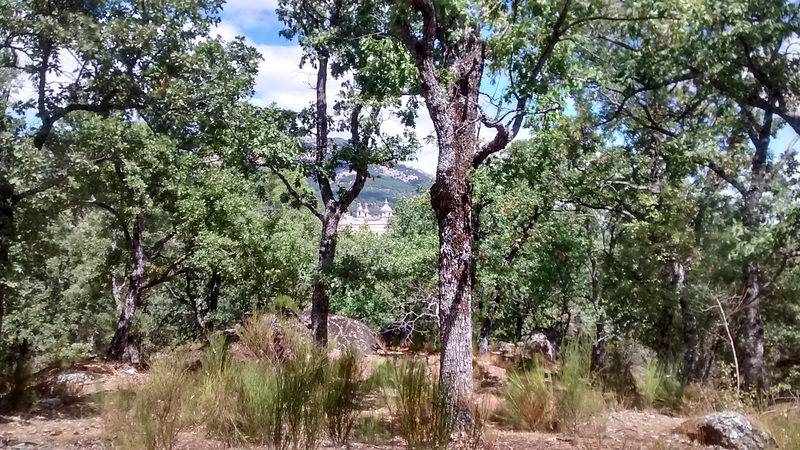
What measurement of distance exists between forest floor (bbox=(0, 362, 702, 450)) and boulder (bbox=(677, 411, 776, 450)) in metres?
0.17

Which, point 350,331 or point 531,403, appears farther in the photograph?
point 350,331

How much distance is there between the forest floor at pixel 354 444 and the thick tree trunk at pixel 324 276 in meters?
3.47

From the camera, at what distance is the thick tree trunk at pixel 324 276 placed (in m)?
8.78

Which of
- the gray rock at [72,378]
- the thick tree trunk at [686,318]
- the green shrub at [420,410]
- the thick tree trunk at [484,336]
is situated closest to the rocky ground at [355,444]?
the green shrub at [420,410]

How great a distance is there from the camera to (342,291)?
8828mm

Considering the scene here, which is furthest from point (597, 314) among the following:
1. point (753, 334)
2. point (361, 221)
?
point (361, 221)

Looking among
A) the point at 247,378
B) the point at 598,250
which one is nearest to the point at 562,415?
the point at 247,378

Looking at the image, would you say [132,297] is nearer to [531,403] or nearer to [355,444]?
[355,444]

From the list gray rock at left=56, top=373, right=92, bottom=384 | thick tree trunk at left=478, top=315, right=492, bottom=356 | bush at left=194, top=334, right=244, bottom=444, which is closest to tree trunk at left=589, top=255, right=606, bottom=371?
thick tree trunk at left=478, top=315, right=492, bottom=356

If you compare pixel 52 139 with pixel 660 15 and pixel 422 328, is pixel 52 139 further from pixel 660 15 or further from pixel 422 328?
pixel 422 328

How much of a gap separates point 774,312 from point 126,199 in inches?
686

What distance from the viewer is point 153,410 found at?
3842 mm

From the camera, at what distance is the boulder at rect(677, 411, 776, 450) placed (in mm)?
4480

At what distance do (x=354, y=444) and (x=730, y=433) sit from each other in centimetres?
324
